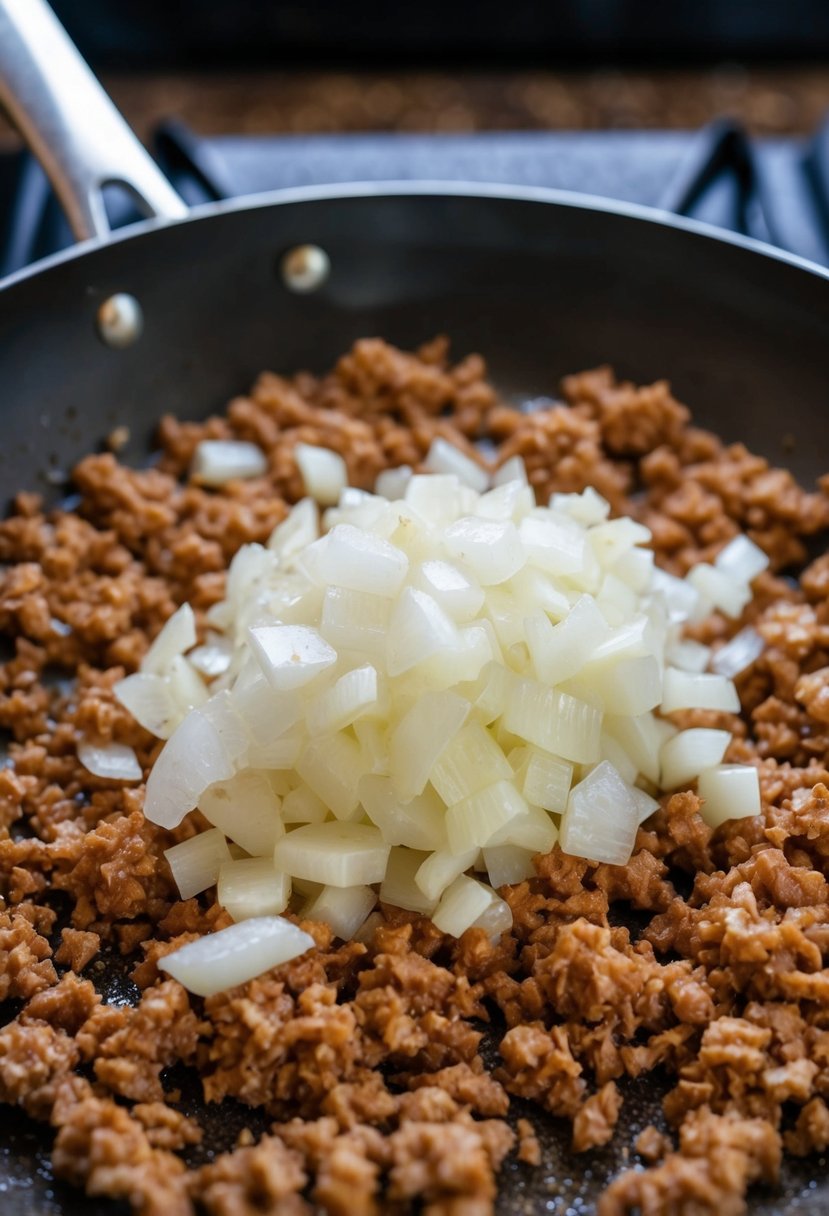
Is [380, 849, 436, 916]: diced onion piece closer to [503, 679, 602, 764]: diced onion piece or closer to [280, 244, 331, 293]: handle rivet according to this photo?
[503, 679, 602, 764]: diced onion piece

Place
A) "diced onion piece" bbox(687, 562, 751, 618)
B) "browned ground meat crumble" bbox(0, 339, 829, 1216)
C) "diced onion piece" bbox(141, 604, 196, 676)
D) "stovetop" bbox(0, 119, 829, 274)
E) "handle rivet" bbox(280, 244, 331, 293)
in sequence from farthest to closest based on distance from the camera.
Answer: "stovetop" bbox(0, 119, 829, 274) < "handle rivet" bbox(280, 244, 331, 293) < "diced onion piece" bbox(687, 562, 751, 618) < "diced onion piece" bbox(141, 604, 196, 676) < "browned ground meat crumble" bbox(0, 339, 829, 1216)

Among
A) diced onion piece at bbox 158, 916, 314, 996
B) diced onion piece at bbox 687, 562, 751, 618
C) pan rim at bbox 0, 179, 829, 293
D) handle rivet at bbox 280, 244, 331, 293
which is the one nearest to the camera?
diced onion piece at bbox 158, 916, 314, 996

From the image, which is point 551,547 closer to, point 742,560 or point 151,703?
point 742,560

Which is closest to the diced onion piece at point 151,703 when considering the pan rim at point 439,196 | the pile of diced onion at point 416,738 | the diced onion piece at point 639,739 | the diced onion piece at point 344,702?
the pile of diced onion at point 416,738

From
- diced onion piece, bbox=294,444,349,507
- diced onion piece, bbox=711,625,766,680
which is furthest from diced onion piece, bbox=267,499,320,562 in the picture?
diced onion piece, bbox=711,625,766,680

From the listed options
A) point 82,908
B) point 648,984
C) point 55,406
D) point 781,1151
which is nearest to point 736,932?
point 648,984

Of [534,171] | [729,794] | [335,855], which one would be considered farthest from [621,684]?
[534,171]
